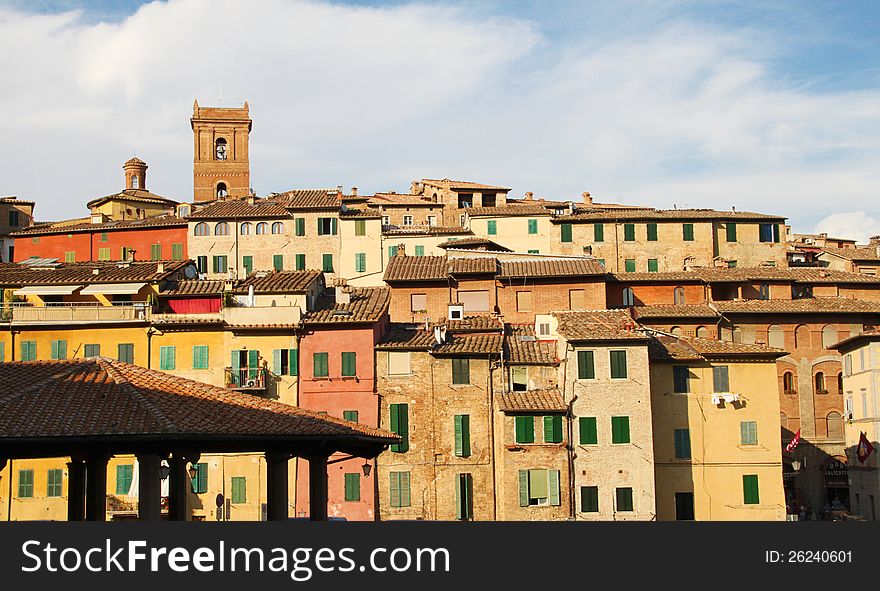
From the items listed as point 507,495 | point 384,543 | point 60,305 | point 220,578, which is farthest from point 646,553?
point 60,305

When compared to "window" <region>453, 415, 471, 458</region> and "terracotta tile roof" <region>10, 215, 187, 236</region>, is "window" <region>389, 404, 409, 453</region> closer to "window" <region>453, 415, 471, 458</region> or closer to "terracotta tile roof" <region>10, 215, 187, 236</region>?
"window" <region>453, 415, 471, 458</region>

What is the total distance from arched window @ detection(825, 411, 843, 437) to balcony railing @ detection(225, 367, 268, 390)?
28048mm

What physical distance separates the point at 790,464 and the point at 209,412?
1544 inches

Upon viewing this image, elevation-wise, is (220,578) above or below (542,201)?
below

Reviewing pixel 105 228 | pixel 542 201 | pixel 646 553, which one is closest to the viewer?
pixel 646 553

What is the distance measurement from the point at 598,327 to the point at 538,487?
6823 mm

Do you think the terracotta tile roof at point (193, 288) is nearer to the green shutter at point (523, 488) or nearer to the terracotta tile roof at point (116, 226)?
the terracotta tile roof at point (116, 226)

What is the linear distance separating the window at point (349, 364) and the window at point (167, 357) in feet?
23.7

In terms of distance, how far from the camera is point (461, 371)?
142 feet

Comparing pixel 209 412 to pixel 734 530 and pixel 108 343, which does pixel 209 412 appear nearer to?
pixel 734 530

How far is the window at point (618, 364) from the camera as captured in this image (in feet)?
136

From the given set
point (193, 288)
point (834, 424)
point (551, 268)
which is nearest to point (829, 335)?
point (834, 424)

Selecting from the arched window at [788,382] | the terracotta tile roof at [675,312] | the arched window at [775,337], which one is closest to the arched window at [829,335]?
the arched window at [775,337]

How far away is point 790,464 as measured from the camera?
52.5 metres
